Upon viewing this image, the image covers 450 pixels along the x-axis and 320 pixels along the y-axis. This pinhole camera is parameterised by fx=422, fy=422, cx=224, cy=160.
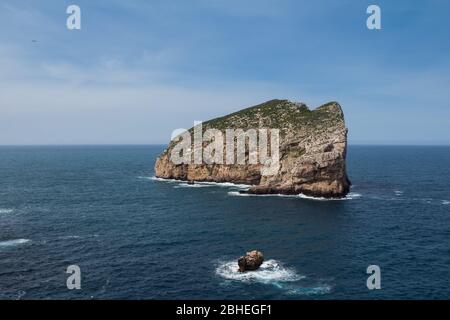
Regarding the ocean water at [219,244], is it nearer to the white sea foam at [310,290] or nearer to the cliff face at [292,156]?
the white sea foam at [310,290]

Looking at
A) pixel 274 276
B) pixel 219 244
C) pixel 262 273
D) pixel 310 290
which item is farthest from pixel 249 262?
pixel 219 244

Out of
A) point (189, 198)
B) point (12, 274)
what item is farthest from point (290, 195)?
point (12, 274)

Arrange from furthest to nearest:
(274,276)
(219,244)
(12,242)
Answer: (12,242) < (219,244) < (274,276)

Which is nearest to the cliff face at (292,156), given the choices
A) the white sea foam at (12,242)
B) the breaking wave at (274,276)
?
the breaking wave at (274,276)

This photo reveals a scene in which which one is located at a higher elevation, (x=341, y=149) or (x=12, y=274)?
(x=341, y=149)

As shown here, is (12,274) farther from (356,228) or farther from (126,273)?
(356,228)

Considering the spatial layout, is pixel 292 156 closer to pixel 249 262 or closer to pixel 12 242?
pixel 249 262
